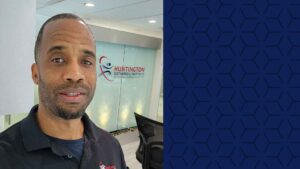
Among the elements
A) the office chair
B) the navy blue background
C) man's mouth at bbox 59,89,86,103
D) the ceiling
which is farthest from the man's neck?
the ceiling

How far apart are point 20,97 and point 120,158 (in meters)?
1.00

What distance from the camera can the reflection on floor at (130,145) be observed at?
462cm

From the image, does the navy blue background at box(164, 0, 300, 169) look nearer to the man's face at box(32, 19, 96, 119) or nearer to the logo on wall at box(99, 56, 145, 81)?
the man's face at box(32, 19, 96, 119)

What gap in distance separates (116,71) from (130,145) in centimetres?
168

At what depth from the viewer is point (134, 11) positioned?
414cm

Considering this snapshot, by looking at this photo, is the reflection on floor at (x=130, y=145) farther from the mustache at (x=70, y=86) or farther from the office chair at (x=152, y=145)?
the mustache at (x=70, y=86)

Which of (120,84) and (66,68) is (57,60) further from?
(120,84)

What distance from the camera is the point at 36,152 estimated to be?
959mm

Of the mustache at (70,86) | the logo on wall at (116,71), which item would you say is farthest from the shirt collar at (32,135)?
the logo on wall at (116,71)

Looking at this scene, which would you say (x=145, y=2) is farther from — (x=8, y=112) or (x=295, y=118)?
(x=295, y=118)

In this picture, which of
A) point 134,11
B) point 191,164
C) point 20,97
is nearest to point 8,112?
point 20,97

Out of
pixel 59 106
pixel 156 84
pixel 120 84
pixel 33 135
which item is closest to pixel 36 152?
pixel 33 135

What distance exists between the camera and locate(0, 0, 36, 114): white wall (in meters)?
1.73

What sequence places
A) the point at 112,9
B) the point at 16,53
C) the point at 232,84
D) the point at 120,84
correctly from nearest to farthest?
the point at 232,84
the point at 16,53
the point at 112,9
the point at 120,84
